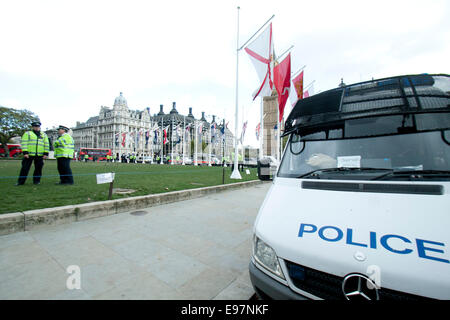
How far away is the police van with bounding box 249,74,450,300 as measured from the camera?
121 centimetres

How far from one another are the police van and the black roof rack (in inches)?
0.4

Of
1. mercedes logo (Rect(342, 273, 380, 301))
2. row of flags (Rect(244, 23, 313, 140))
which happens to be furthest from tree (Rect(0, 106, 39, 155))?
Answer: mercedes logo (Rect(342, 273, 380, 301))

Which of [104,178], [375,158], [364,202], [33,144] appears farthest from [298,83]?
[33,144]

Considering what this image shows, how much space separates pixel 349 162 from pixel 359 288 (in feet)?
4.39

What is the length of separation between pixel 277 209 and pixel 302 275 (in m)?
0.60

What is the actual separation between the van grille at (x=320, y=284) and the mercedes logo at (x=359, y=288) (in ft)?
0.10

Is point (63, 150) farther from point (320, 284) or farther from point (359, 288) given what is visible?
point (359, 288)

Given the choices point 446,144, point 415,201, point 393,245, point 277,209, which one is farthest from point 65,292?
point 446,144

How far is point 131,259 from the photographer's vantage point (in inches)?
108

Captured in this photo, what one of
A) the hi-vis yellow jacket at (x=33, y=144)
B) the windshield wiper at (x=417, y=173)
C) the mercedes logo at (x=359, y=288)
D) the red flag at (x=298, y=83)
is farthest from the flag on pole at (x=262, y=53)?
the mercedes logo at (x=359, y=288)

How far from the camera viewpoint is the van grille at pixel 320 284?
1160 millimetres

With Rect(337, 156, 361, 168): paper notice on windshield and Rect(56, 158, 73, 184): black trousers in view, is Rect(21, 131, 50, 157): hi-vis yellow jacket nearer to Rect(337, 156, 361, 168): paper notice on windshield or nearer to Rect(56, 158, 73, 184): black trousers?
Rect(56, 158, 73, 184): black trousers

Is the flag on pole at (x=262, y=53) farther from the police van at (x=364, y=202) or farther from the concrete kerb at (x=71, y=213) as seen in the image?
the police van at (x=364, y=202)
